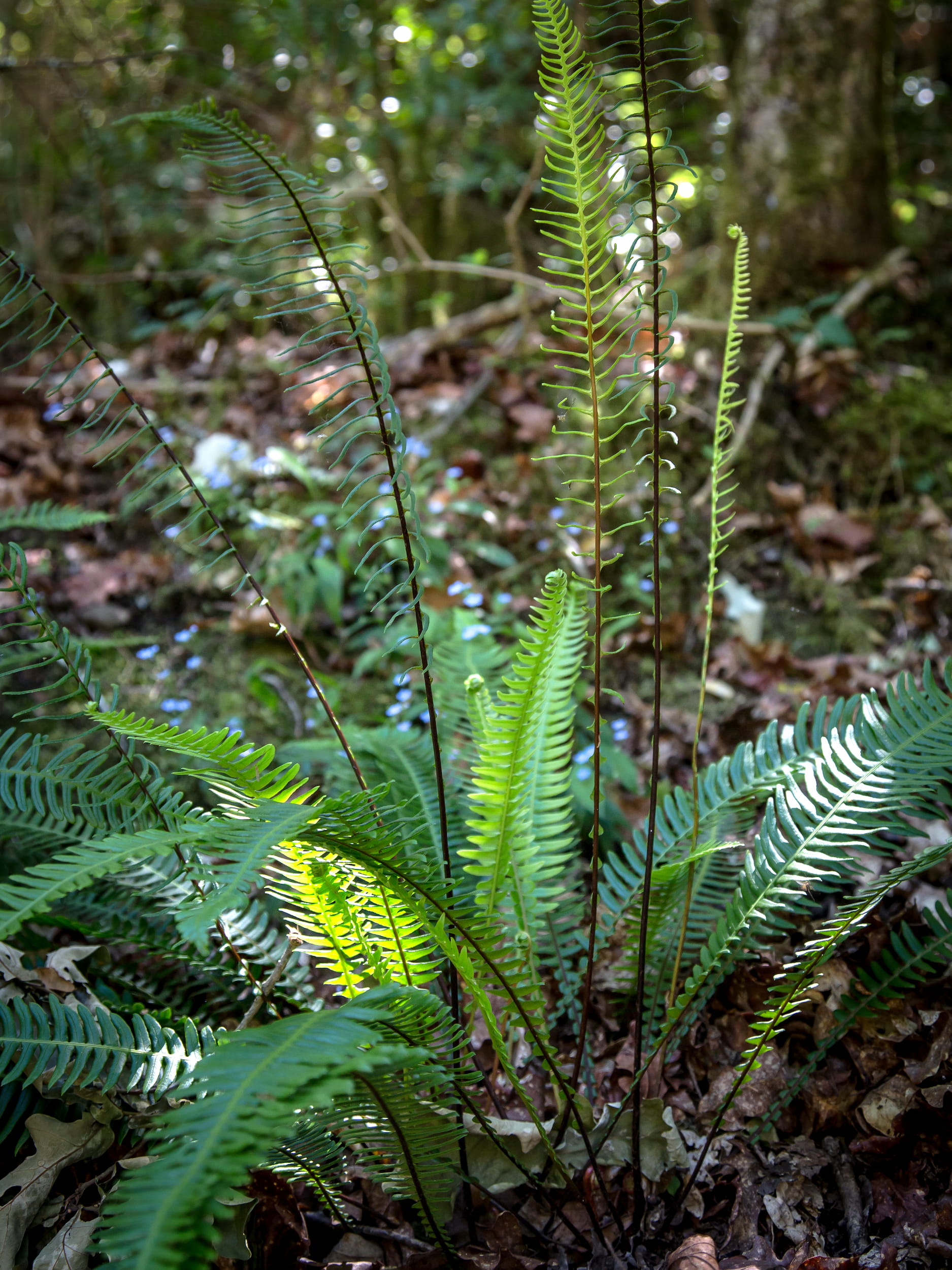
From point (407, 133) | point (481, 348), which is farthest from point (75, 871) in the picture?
point (407, 133)

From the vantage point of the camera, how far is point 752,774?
1.72m

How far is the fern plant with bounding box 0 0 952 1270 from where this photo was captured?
3.15 feet

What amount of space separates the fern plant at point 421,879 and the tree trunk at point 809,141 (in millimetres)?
2558

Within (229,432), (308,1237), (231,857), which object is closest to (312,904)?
(231,857)

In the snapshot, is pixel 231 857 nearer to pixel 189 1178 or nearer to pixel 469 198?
pixel 189 1178

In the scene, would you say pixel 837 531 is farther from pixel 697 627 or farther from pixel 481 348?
pixel 481 348

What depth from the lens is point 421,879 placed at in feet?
4.02

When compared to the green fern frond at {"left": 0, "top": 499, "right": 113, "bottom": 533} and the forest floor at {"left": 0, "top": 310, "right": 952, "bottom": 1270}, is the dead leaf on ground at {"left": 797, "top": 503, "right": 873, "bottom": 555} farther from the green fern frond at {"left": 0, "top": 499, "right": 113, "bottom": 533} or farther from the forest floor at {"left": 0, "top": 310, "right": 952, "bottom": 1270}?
the green fern frond at {"left": 0, "top": 499, "right": 113, "bottom": 533}

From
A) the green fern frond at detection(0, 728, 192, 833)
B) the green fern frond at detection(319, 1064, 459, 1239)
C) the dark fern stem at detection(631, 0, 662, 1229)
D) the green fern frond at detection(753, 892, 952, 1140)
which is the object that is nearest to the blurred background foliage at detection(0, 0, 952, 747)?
the dark fern stem at detection(631, 0, 662, 1229)

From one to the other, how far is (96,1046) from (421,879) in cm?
59

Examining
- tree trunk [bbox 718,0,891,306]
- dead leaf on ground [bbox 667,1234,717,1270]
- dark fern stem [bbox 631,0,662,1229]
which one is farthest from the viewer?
tree trunk [bbox 718,0,891,306]

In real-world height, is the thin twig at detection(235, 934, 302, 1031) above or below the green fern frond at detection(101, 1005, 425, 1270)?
below

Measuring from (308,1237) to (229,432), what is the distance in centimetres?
328

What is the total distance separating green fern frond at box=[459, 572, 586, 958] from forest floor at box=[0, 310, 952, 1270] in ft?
1.53
